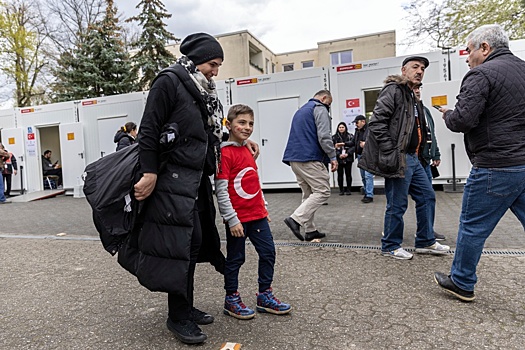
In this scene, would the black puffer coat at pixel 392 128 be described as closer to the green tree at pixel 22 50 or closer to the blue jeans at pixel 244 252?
the blue jeans at pixel 244 252

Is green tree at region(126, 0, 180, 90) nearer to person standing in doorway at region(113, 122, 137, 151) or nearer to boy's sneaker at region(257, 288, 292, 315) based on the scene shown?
person standing in doorway at region(113, 122, 137, 151)

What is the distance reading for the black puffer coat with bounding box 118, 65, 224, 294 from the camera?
248cm

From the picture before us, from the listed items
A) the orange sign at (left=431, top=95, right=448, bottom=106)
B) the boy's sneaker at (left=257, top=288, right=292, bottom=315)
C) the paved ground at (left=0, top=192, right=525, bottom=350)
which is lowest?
the paved ground at (left=0, top=192, right=525, bottom=350)

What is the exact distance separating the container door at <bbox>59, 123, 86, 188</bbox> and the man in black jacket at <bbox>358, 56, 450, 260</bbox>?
11405 millimetres

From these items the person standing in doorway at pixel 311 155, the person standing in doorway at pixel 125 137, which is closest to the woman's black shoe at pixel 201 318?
the person standing in doorway at pixel 311 155

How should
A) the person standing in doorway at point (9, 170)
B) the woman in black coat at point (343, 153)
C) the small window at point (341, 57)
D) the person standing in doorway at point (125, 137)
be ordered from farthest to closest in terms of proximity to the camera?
the small window at point (341, 57), the person standing in doorway at point (9, 170), the woman in black coat at point (343, 153), the person standing in doorway at point (125, 137)

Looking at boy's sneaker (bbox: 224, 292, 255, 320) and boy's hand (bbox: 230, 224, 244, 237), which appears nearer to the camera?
boy's hand (bbox: 230, 224, 244, 237)

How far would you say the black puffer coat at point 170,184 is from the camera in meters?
2.48

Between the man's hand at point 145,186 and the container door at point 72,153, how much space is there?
12.1 metres

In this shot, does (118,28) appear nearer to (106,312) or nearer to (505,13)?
(505,13)

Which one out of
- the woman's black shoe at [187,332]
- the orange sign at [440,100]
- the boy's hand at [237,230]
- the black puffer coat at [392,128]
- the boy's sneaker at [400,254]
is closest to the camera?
the woman's black shoe at [187,332]

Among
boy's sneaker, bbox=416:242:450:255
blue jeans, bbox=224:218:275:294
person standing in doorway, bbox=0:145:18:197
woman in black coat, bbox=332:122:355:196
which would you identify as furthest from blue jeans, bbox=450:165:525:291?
person standing in doorway, bbox=0:145:18:197

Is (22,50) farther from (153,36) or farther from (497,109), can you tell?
(497,109)

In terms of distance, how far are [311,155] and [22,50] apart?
24.9 m
